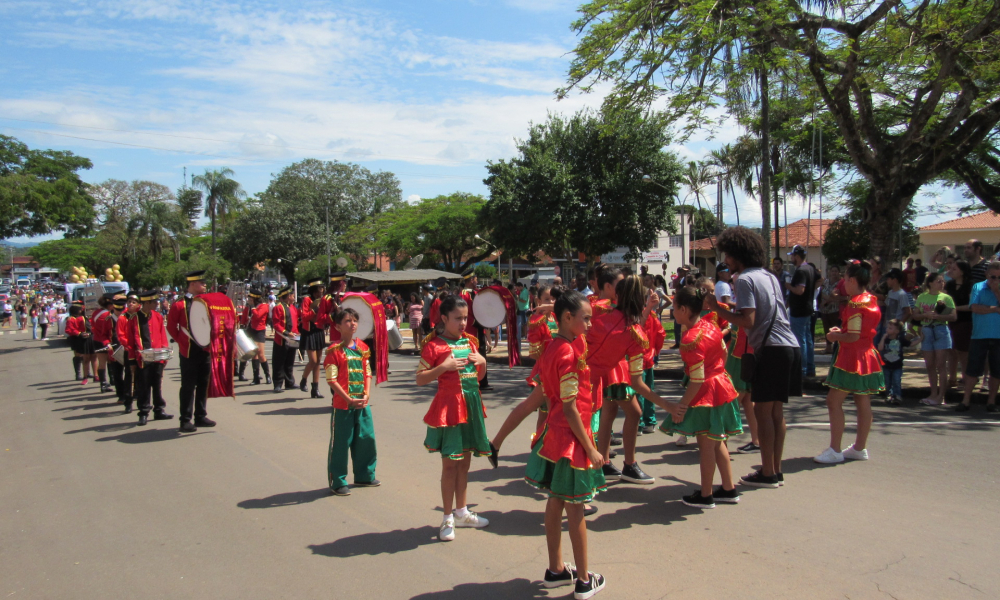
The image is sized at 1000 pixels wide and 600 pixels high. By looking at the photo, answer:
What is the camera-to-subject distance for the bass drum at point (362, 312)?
19.6 ft

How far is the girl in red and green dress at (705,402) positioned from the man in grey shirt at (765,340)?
0.36 meters

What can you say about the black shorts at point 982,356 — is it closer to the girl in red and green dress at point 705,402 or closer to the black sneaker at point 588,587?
the girl in red and green dress at point 705,402

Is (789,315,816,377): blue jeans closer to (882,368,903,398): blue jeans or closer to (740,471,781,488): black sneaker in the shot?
(882,368,903,398): blue jeans

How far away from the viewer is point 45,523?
5.12m

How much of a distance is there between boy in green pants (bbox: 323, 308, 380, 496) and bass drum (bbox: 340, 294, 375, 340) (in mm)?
303

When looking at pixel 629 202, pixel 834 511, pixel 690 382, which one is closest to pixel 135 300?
pixel 690 382

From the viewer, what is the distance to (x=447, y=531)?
14.4 feet

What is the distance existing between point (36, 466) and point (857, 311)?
826 cm

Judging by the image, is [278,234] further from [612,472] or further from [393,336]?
[612,472]

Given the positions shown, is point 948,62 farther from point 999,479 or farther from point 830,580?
point 830,580

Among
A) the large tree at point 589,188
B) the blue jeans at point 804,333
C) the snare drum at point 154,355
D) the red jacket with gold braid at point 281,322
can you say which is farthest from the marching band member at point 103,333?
the large tree at point 589,188

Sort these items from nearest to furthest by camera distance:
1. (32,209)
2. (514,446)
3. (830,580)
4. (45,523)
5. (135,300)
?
(830,580) < (45,523) < (514,446) < (135,300) < (32,209)

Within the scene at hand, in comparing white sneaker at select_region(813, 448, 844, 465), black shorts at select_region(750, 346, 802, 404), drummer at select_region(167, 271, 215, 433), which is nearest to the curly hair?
black shorts at select_region(750, 346, 802, 404)

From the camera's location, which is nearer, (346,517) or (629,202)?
(346,517)
